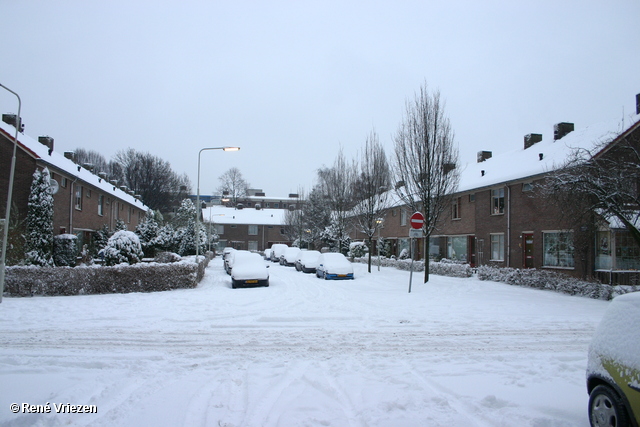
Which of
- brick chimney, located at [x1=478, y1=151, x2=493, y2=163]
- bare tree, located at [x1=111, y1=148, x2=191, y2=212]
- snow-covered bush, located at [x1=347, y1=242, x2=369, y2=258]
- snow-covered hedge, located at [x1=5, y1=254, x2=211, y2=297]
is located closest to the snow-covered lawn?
snow-covered hedge, located at [x1=5, y1=254, x2=211, y2=297]

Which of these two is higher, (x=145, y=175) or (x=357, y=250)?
(x=145, y=175)

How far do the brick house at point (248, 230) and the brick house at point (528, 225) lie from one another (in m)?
41.1

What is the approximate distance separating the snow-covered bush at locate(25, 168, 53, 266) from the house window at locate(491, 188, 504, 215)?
2350 cm

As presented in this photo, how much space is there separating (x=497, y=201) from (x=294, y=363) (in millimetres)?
22124

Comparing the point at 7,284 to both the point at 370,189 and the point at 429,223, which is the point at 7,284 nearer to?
the point at 429,223

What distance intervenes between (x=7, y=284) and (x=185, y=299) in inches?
230

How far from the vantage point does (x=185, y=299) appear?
14734 mm

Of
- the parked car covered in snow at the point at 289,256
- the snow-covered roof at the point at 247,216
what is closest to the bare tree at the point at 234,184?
the snow-covered roof at the point at 247,216

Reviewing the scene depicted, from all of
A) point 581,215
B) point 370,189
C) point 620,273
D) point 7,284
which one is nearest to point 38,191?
point 7,284

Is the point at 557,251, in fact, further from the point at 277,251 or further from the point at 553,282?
the point at 277,251

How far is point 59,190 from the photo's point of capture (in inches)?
980

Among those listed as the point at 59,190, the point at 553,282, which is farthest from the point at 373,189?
the point at 59,190

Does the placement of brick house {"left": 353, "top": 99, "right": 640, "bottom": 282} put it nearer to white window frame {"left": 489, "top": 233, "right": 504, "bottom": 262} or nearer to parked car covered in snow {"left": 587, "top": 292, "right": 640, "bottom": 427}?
white window frame {"left": 489, "top": 233, "right": 504, "bottom": 262}

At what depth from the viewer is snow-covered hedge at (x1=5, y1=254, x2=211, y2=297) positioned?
14695mm
